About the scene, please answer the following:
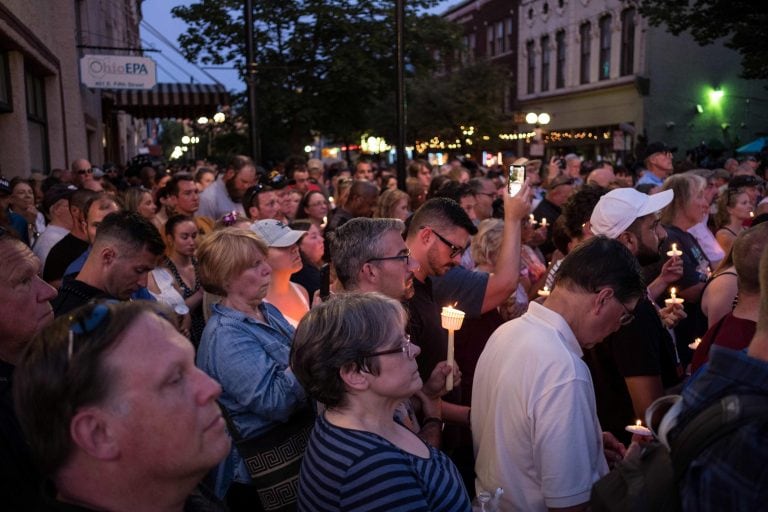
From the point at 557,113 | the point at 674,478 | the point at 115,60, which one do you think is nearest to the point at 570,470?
the point at 674,478

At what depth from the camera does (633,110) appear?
1293 inches

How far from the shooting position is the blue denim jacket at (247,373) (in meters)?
3.14

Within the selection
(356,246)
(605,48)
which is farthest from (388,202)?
(605,48)

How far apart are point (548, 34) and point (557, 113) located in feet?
13.7

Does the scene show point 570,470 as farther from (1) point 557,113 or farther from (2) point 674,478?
(1) point 557,113

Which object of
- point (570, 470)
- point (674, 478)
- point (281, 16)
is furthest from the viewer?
point (281, 16)

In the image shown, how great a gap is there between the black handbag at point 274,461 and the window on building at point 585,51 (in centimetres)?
3547

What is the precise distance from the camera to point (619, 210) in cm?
429

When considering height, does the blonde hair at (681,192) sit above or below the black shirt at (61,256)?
above

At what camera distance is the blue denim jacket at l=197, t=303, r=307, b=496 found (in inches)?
124

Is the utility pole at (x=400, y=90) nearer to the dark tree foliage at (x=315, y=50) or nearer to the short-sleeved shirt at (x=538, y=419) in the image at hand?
the short-sleeved shirt at (x=538, y=419)

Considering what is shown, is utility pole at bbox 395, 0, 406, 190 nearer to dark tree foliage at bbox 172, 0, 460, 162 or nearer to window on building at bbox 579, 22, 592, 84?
dark tree foliage at bbox 172, 0, 460, 162

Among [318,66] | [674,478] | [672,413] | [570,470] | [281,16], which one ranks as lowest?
[570,470]

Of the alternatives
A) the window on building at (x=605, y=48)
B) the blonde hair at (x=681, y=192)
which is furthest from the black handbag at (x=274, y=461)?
the window on building at (x=605, y=48)
